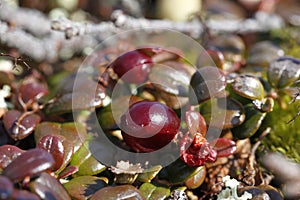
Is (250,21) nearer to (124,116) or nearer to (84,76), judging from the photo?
(84,76)

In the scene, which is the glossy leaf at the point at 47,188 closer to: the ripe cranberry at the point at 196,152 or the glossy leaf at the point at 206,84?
the ripe cranberry at the point at 196,152

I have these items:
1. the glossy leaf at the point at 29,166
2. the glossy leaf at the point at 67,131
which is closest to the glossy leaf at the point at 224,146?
the glossy leaf at the point at 67,131

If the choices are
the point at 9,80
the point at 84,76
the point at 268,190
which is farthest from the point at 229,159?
the point at 9,80

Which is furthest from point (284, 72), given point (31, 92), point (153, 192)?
point (31, 92)

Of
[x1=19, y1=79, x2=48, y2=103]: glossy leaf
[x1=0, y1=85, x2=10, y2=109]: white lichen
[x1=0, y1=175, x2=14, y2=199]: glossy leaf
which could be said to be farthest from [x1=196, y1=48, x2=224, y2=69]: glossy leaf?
[x1=0, y1=175, x2=14, y2=199]: glossy leaf

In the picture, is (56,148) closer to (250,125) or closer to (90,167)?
(90,167)

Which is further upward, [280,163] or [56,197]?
[56,197]
